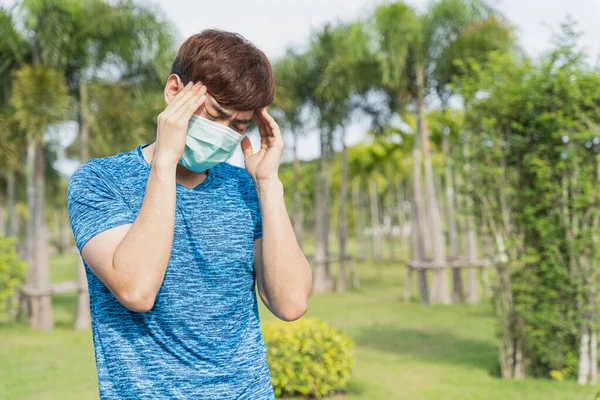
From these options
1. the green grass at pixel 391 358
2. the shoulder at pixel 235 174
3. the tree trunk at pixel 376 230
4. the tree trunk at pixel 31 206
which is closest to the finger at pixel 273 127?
the shoulder at pixel 235 174

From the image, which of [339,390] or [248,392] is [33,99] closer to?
[339,390]

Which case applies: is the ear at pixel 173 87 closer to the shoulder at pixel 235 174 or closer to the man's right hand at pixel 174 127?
the man's right hand at pixel 174 127

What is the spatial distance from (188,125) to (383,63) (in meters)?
15.5

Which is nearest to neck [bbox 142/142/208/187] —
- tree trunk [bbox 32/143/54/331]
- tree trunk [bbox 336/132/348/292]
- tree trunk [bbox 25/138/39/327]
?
tree trunk [bbox 25/138/39/327]

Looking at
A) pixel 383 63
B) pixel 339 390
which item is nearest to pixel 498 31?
pixel 383 63

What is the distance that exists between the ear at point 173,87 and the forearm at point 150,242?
0.22 meters

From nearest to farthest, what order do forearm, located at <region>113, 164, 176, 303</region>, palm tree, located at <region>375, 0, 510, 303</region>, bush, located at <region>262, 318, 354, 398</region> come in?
1. forearm, located at <region>113, 164, 176, 303</region>
2. bush, located at <region>262, 318, 354, 398</region>
3. palm tree, located at <region>375, 0, 510, 303</region>

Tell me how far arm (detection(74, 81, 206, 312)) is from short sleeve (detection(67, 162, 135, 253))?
0.8 inches

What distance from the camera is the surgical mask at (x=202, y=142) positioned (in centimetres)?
151

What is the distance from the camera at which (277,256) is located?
1.54 m

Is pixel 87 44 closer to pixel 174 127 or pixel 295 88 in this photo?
pixel 295 88

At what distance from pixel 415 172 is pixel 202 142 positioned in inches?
664

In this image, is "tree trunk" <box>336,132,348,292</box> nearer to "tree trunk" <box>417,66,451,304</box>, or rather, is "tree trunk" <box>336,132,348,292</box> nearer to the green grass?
the green grass

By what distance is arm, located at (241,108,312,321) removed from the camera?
155 cm
